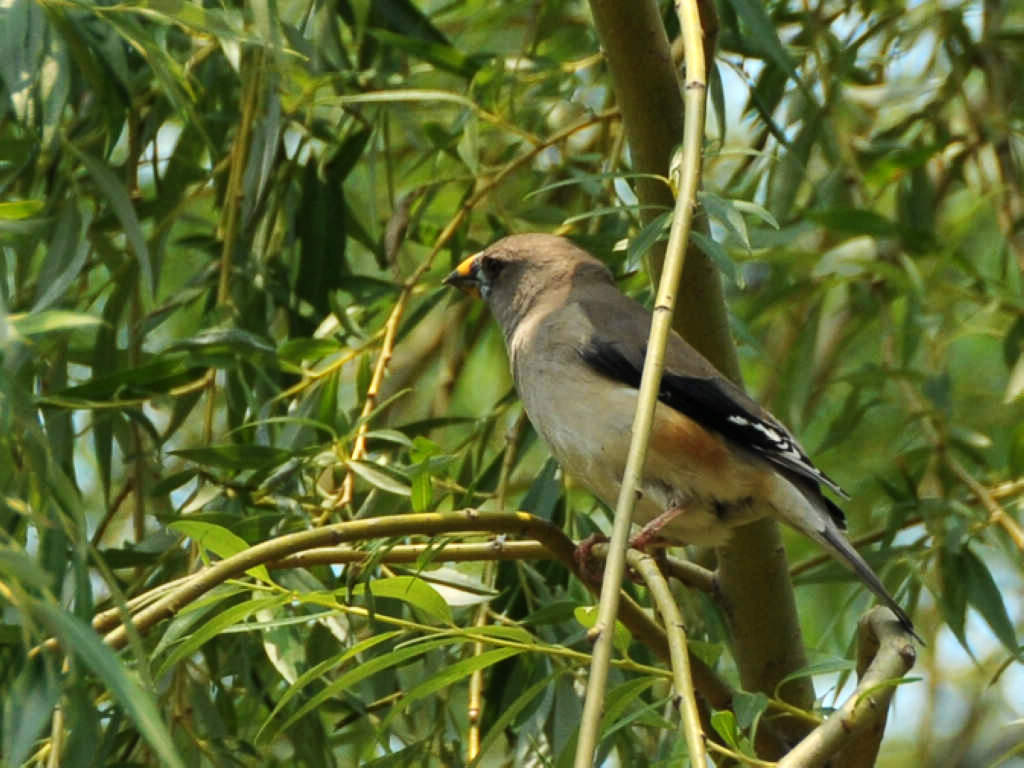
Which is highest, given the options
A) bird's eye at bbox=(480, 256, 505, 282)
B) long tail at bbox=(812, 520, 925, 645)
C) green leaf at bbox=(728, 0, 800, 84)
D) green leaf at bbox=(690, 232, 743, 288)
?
green leaf at bbox=(728, 0, 800, 84)

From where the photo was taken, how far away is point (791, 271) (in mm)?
4238

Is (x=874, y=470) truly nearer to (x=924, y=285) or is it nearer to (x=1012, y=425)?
(x=1012, y=425)

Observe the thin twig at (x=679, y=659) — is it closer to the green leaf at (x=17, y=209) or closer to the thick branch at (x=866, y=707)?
the thick branch at (x=866, y=707)

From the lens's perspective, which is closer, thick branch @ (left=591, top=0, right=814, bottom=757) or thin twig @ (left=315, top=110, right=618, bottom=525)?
thick branch @ (left=591, top=0, right=814, bottom=757)

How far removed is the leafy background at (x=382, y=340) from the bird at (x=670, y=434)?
0.53 feet

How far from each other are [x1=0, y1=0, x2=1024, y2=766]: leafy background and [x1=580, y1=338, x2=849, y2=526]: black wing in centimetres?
18

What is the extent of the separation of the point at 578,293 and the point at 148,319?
1.08m

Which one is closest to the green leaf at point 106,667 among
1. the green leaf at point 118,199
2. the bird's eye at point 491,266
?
the green leaf at point 118,199

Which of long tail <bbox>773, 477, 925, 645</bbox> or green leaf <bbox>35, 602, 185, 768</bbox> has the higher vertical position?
green leaf <bbox>35, 602, 185, 768</bbox>

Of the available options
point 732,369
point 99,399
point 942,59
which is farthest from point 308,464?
point 942,59

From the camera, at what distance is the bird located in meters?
3.37

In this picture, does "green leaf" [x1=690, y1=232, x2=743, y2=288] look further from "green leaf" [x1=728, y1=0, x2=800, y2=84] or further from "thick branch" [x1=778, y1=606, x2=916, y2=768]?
"green leaf" [x1=728, y1=0, x2=800, y2=84]

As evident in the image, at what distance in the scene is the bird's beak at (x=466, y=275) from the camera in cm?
399

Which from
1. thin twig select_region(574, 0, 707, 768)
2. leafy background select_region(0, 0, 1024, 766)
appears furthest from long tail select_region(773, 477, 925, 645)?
thin twig select_region(574, 0, 707, 768)
